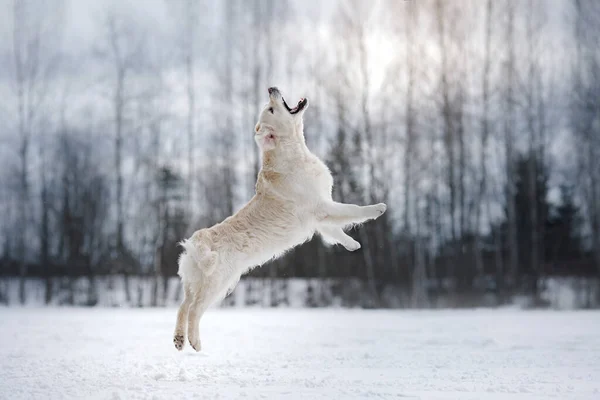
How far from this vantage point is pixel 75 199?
73.7 feet

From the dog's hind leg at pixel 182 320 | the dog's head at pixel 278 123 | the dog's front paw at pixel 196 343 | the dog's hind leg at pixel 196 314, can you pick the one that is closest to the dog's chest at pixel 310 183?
the dog's head at pixel 278 123

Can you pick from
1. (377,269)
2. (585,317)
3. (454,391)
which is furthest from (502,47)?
(454,391)

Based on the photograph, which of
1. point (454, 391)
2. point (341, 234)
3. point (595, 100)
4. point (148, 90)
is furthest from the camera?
point (148, 90)

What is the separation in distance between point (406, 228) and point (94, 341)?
12.4 meters

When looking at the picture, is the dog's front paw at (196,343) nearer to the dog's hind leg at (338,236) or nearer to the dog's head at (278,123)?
the dog's hind leg at (338,236)

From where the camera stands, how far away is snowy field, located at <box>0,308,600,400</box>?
575 centimetres

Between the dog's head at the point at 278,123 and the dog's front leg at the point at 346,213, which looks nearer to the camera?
the dog's front leg at the point at 346,213

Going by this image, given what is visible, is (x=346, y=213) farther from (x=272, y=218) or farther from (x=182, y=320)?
(x=182, y=320)

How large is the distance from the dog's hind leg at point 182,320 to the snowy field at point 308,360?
1.30 feet

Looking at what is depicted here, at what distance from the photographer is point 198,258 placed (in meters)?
6.47

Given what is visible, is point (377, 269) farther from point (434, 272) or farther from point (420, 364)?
point (420, 364)

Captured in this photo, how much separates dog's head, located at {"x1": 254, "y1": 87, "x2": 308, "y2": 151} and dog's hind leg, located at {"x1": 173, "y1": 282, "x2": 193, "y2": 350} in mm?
1732

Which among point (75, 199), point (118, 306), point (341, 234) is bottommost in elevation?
point (118, 306)

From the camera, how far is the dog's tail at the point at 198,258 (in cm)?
641
